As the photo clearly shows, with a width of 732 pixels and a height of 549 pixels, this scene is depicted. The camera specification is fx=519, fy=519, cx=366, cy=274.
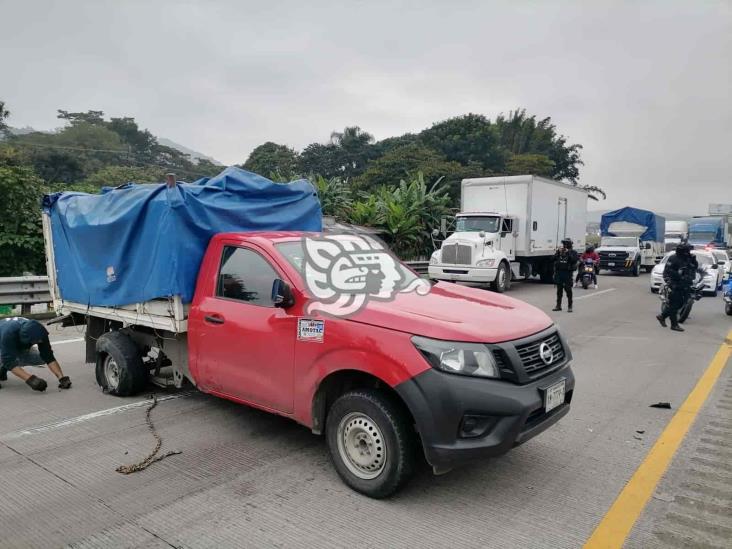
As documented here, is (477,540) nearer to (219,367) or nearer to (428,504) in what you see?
(428,504)

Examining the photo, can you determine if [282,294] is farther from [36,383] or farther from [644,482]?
[36,383]

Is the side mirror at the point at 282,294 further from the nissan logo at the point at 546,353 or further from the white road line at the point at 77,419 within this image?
the white road line at the point at 77,419

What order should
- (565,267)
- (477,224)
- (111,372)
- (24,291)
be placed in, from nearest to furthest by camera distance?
(111,372) < (24,291) < (565,267) < (477,224)

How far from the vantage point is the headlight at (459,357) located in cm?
311

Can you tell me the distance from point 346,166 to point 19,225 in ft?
179

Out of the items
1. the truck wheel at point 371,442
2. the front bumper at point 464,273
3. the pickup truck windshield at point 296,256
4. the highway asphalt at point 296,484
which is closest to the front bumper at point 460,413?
the truck wheel at point 371,442

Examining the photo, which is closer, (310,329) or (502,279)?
(310,329)

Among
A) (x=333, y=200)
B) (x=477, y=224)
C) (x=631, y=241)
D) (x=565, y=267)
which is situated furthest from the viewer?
(x=631, y=241)

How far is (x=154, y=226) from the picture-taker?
16.2ft

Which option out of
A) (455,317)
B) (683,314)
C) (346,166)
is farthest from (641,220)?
(346,166)

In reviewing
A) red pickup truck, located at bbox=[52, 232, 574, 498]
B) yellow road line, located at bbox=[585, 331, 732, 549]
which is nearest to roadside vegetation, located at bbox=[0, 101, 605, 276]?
red pickup truck, located at bbox=[52, 232, 574, 498]

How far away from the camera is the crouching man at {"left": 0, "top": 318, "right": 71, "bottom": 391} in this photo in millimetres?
5559

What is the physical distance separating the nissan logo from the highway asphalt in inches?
33.8

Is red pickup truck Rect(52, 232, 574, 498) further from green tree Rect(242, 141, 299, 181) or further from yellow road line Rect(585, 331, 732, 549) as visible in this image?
green tree Rect(242, 141, 299, 181)
